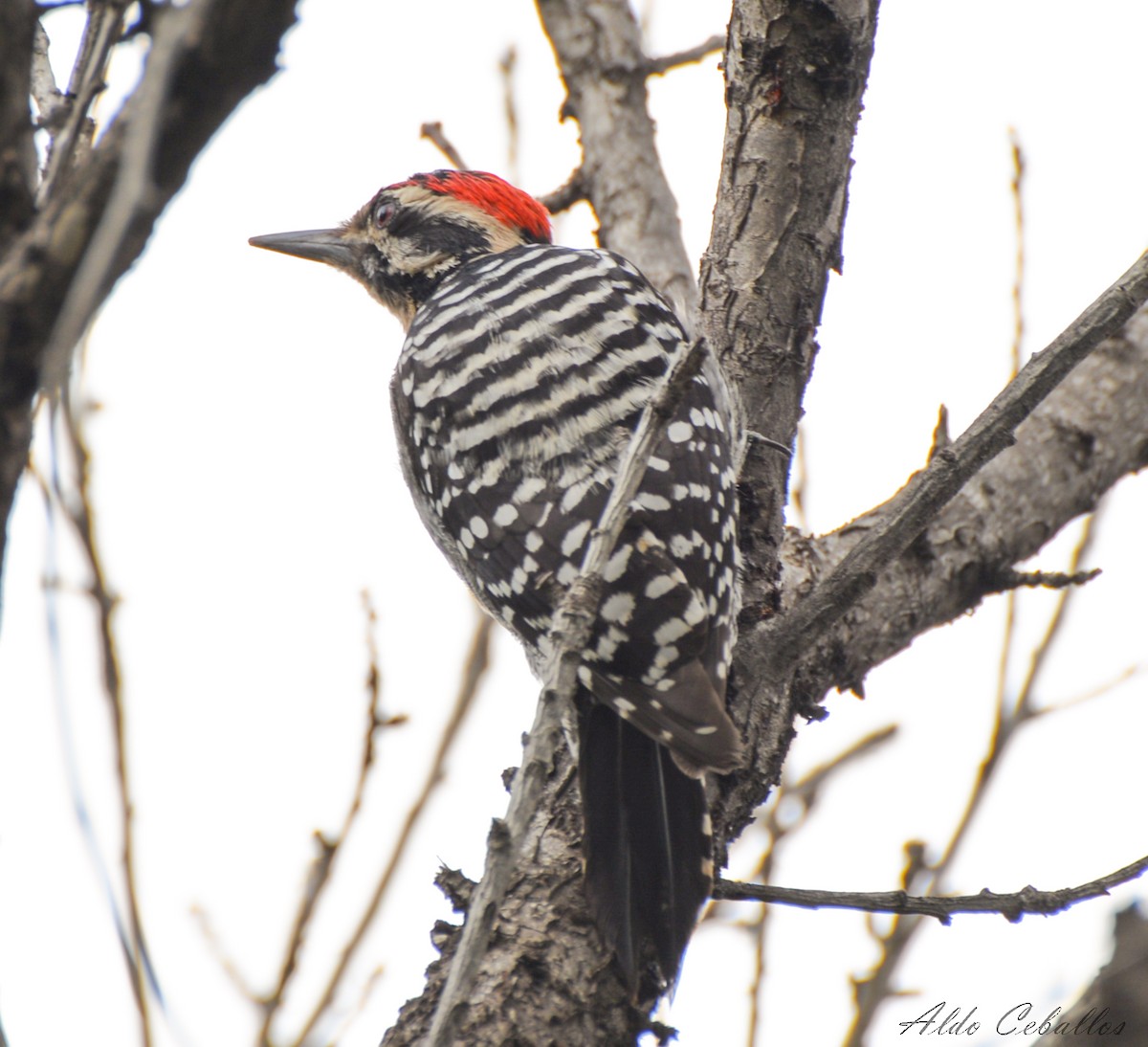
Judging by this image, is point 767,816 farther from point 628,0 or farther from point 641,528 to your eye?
point 628,0

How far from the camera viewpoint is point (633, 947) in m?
2.63

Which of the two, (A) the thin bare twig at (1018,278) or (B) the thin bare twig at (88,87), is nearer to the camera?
(B) the thin bare twig at (88,87)

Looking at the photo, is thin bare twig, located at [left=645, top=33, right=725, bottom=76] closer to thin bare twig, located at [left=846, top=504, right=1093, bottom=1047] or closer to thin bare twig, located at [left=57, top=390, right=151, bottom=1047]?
thin bare twig, located at [left=846, top=504, right=1093, bottom=1047]

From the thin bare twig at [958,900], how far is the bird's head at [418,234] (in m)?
3.21

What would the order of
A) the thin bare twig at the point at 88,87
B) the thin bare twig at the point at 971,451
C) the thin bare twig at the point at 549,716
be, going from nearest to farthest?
1. the thin bare twig at the point at 88,87
2. the thin bare twig at the point at 549,716
3. the thin bare twig at the point at 971,451

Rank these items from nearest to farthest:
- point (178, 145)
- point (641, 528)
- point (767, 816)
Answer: point (178, 145) → point (641, 528) → point (767, 816)

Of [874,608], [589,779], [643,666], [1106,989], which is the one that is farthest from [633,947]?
[874,608]

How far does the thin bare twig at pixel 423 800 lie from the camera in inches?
78.5

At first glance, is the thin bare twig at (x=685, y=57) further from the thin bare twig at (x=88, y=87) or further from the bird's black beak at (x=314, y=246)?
the thin bare twig at (x=88, y=87)

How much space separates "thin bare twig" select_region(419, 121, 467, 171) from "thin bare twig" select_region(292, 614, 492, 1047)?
235 cm

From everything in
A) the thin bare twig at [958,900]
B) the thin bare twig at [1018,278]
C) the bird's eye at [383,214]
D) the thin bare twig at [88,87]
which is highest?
the bird's eye at [383,214]

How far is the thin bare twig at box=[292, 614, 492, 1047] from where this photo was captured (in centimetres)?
199

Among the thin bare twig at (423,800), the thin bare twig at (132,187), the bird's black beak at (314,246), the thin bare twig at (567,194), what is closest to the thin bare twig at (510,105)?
the thin bare twig at (567,194)

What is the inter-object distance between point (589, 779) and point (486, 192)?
308 centimetres
